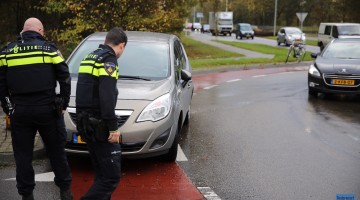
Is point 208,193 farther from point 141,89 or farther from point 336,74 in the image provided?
point 336,74

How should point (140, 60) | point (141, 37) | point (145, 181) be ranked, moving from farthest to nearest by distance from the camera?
point (141, 37), point (140, 60), point (145, 181)

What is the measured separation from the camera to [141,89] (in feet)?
19.5

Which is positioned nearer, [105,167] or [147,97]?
[105,167]

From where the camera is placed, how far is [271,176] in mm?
5656

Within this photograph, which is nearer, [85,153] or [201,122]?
[85,153]

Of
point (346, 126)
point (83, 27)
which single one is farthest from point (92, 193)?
point (83, 27)

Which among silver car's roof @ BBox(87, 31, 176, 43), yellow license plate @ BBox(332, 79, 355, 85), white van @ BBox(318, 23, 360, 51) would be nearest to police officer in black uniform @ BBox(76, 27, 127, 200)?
silver car's roof @ BBox(87, 31, 176, 43)

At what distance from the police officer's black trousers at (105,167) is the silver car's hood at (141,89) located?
68.8 inches

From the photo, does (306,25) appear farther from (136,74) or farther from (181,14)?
(136,74)

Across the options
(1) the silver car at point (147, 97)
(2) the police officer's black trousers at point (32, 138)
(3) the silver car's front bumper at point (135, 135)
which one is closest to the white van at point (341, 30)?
(1) the silver car at point (147, 97)

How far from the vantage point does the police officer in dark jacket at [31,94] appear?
13.5 feet

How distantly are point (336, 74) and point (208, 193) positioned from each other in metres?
7.37

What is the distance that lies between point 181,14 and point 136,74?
2457cm

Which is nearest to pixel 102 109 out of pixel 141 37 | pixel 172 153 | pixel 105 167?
pixel 105 167
